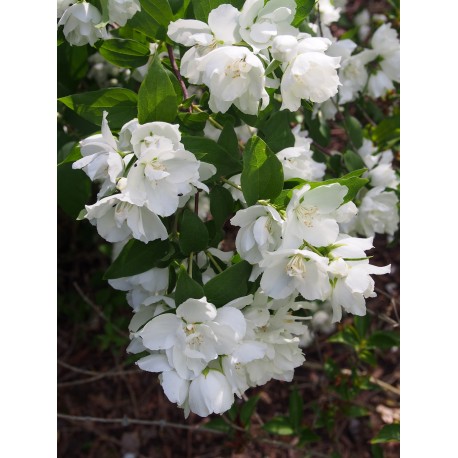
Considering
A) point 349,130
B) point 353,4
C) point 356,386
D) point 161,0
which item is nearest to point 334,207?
point 161,0

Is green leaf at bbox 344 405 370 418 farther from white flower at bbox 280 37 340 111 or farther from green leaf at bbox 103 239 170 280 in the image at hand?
white flower at bbox 280 37 340 111

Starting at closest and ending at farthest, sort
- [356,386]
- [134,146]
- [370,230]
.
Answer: [134,146], [370,230], [356,386]

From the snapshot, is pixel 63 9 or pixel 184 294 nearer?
pixel 184 294

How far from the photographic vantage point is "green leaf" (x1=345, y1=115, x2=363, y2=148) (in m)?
2.11

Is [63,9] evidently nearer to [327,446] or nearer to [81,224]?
[81,224]

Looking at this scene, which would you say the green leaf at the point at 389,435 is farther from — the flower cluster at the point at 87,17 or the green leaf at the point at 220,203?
the flower cluster at the point at 87,17

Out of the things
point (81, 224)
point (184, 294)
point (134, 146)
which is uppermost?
point (134, 146)

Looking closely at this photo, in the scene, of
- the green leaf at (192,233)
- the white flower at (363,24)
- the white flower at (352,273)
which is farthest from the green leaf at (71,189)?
the white flower at (363,24)

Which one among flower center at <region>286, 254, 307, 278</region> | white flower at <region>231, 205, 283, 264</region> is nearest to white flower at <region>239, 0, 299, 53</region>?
white flower at <region>231, 205, 283, 264</region>

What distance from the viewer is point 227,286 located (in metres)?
1.26

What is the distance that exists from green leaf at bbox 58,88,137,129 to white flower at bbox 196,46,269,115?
11.2 inches

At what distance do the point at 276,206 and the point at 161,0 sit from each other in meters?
0.59

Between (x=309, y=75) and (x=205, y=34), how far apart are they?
24 cm

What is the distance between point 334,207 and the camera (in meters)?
1.22
